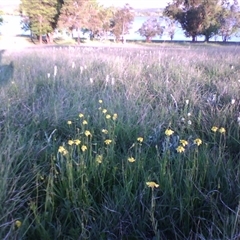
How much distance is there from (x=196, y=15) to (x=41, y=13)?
20.2 metres

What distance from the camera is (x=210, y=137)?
2.86m

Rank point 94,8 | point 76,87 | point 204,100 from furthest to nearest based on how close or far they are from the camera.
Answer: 1. point 94,8
2. point 76,87
3. point 204,100

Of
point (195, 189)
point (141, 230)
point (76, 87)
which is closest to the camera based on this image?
point (141, 230)

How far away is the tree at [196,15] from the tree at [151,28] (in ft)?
22.9

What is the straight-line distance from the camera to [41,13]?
1667 inches

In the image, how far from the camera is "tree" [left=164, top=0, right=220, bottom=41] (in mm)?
40875

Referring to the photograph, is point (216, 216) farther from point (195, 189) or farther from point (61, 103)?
point (61, 103)

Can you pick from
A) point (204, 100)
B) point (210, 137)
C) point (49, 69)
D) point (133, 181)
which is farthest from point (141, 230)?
point (49, 69)

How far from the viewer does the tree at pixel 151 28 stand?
50.5 metres

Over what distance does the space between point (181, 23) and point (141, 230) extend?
43.9 m

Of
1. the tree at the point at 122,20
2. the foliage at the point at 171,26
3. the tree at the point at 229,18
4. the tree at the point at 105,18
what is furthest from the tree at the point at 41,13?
the tree at the point at 229,18

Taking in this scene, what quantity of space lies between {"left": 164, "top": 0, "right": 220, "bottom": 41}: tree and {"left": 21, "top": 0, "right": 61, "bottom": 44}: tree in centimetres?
1552

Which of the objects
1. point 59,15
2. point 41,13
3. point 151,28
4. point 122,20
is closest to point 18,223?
point 41,13

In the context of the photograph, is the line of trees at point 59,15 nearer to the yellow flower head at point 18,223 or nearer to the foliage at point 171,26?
the foliage at point 171,26
